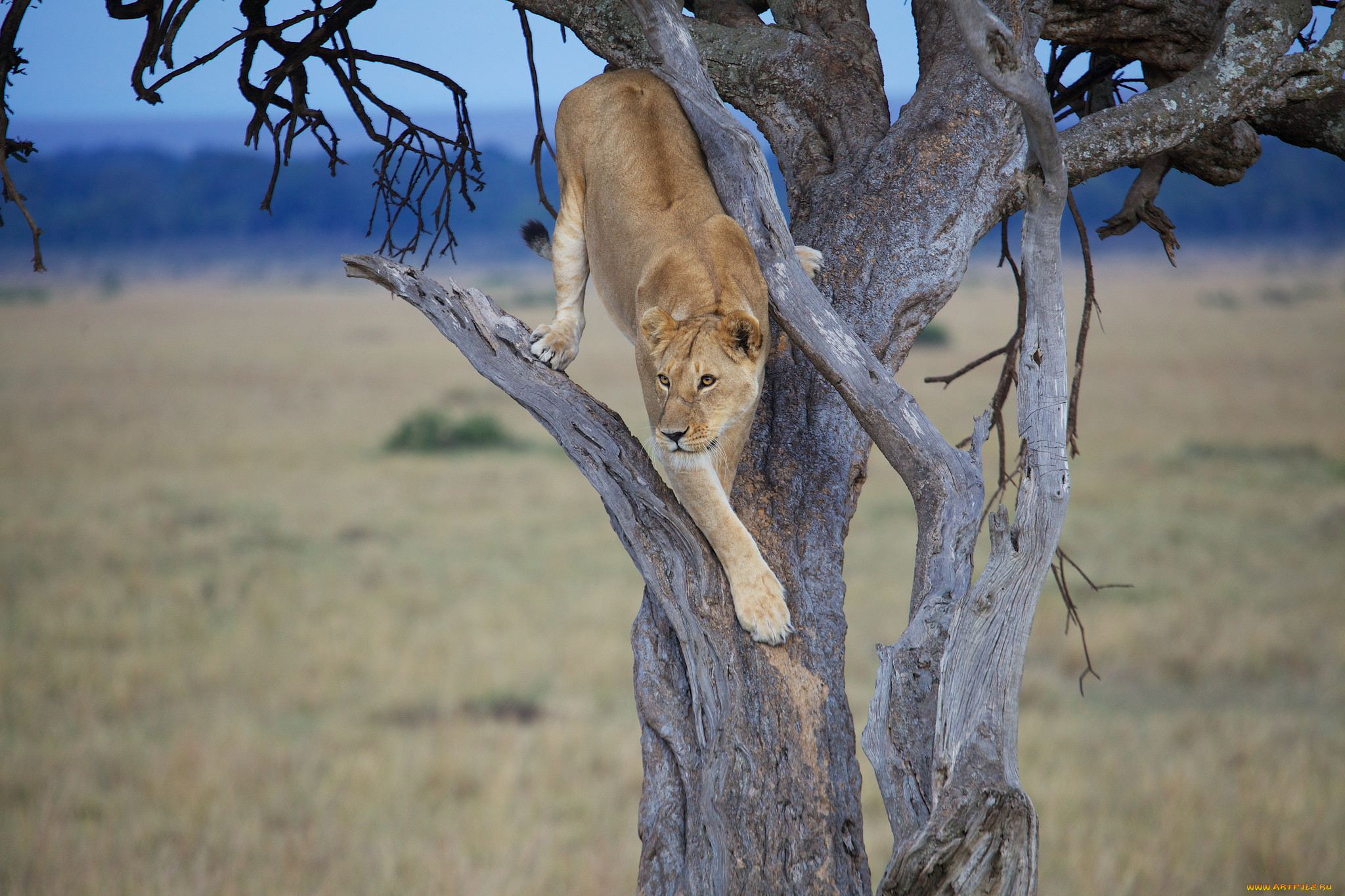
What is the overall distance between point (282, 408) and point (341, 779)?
23261mm

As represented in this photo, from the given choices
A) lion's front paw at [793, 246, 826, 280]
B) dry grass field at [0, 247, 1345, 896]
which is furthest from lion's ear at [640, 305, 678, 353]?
dry grass field at [0, 247, 1345, 896]

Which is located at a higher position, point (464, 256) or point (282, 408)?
point (282, 408)

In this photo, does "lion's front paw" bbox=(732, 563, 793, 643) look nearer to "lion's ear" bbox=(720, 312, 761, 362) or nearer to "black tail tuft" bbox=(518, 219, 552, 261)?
"lion's ear" bbox=(720, 312, 761, 362)

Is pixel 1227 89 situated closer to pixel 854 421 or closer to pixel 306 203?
pixel 854 421

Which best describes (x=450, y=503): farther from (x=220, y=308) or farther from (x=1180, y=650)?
(x=220, y=308)

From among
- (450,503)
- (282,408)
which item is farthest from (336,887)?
(282,408)

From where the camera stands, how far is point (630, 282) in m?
4.27

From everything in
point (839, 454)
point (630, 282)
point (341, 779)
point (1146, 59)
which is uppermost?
point (1146, 59)

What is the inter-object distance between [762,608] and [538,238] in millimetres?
2484

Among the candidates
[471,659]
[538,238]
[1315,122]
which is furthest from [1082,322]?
[471,659]

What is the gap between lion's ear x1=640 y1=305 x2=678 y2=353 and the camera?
3.72 metres

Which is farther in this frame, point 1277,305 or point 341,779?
point 1277,305

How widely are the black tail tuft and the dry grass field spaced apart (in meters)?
5.34

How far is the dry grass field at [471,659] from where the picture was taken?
342 inches
